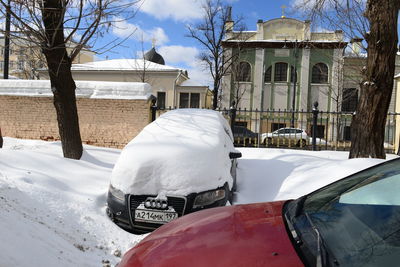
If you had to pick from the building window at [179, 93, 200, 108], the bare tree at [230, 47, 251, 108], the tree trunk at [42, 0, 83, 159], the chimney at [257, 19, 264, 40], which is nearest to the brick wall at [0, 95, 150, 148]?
the tree trunk at [42, 0, 83, 159]

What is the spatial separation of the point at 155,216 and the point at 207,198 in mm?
691

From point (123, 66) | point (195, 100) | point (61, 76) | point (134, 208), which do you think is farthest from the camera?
point (123, 66)

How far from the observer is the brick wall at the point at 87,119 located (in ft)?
35.8

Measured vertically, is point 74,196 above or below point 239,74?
below

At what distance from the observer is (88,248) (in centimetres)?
348

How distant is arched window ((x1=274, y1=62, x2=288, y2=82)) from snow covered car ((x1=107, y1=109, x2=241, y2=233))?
28.2 m

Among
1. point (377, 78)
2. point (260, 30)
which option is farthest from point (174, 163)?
point (260, 30)

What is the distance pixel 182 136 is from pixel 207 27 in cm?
2337

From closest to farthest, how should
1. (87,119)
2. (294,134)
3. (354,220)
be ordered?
(354,220), (87,119), (294,134)

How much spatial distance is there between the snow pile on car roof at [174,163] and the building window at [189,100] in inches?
952

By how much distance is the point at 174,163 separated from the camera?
4.30 m

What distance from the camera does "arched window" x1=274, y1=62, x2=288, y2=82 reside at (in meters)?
31.5

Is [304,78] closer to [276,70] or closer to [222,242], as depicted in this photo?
[276,70]

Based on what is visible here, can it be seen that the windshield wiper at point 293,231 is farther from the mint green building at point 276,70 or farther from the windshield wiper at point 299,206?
the mint green building at point 276,70
